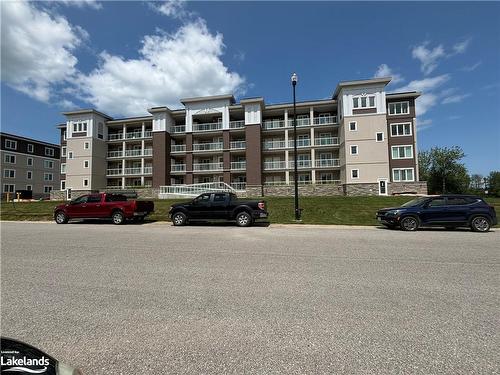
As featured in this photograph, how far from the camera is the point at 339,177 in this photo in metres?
39.6

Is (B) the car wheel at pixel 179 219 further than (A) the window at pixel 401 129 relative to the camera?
No

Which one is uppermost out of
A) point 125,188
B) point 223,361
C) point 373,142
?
point 373,142

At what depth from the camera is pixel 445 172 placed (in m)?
56.8

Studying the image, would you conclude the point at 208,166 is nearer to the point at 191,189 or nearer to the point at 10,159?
the point at 191,189

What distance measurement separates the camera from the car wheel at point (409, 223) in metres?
13.5

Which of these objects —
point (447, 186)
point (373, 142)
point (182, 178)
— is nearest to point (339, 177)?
point (373, 142)

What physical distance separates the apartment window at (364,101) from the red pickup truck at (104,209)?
1126 inches

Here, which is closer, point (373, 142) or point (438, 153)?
point (373, 142)

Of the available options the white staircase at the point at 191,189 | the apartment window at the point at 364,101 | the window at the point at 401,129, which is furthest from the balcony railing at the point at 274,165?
the window at the point at 401,129

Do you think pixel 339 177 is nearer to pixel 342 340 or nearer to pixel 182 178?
pixel 182 178

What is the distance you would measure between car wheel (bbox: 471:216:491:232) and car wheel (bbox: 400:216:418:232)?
102 inches

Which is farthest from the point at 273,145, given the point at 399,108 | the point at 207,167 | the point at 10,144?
the point at 10,144

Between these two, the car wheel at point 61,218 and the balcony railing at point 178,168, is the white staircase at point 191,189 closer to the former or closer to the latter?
the balcony railing at point 178,168

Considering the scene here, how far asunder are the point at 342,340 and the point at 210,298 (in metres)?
2.13
